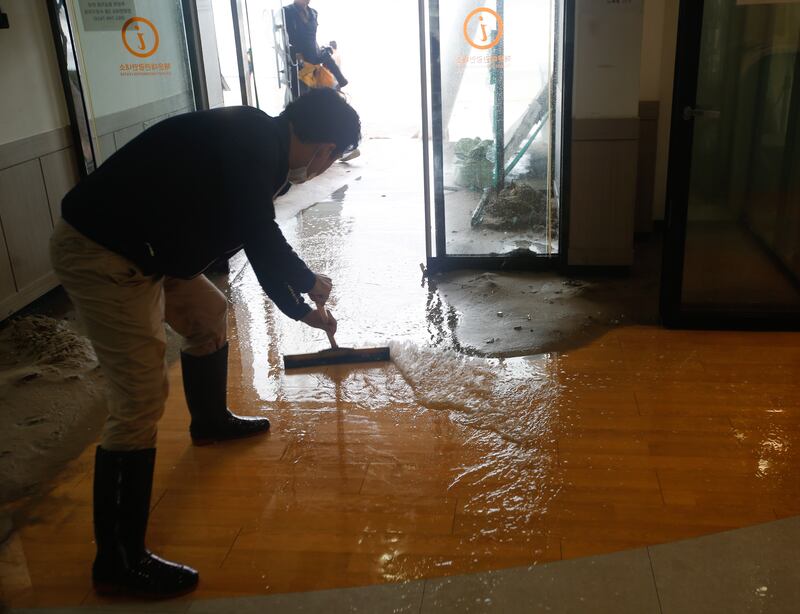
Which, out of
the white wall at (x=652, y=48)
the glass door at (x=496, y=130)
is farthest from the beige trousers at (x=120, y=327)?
the white wall at (x=652, y=48)

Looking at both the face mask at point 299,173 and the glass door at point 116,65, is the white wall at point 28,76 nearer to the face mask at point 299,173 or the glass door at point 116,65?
the glass door at point 116,65

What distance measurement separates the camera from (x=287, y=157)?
213 cm

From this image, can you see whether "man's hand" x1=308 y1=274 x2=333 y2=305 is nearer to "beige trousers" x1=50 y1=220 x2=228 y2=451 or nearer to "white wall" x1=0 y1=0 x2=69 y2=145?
"beige trousers" x1=50 y1=220 x2=228 y2=451

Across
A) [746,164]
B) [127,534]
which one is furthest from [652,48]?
[127,534]

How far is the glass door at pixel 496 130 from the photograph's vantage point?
4062 mm

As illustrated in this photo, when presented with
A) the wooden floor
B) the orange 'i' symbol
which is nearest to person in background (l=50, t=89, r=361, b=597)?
the wooden floor

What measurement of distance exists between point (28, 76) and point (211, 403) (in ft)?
7.90

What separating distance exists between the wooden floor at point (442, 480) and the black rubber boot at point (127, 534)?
69mm

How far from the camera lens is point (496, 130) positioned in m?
4.32

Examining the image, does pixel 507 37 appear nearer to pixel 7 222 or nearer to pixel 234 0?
pixel 234 0

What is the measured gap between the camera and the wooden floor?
84.2 inches

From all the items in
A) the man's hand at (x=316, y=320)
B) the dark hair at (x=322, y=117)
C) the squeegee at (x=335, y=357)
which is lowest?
the squeegee at (x=335, y=357)

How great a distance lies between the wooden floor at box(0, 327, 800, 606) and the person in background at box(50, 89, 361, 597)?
0.23m

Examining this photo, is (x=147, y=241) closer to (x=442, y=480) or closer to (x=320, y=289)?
(x=320, y=289)
